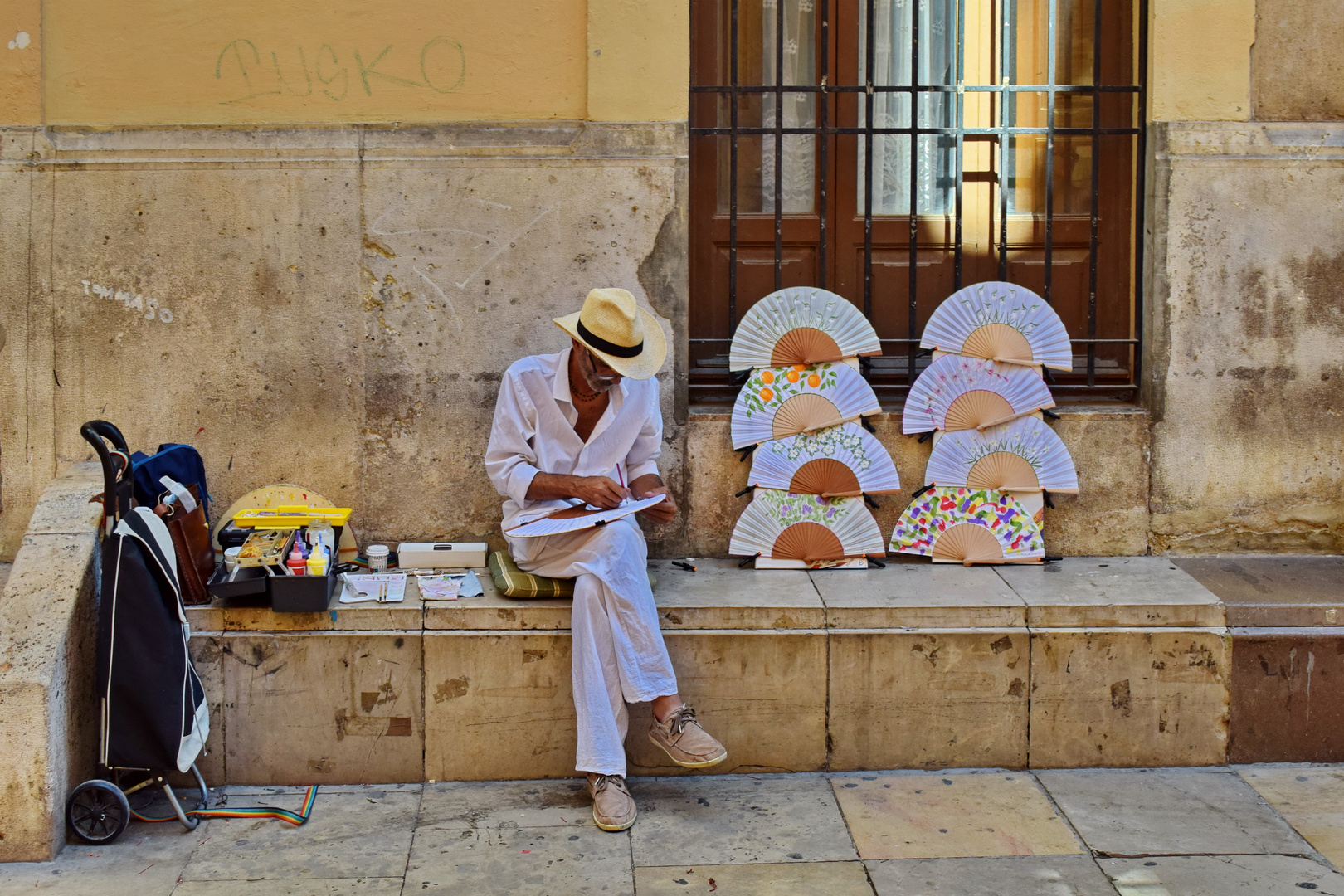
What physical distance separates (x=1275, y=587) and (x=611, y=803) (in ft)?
8.42

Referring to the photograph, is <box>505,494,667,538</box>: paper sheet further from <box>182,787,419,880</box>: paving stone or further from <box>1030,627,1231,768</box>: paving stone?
<box>1030,627,1231,768</box>: paving stone

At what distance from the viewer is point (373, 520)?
15.9ft

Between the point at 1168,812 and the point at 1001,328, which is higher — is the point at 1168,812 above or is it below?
below

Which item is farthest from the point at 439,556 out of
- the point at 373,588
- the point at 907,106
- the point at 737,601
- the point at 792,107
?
the point at 907,106

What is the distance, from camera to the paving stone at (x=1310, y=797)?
12.3 feet

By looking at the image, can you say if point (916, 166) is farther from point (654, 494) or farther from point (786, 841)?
point (786, 841)

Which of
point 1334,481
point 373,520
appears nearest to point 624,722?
point 373,520

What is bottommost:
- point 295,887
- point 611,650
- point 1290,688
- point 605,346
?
point 295,887

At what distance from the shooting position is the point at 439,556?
4.59 metres

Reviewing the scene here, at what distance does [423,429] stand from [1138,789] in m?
2.85

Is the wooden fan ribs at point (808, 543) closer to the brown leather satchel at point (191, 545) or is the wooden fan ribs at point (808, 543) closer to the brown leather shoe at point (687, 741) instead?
the brown leather shoe at point (687, 741)

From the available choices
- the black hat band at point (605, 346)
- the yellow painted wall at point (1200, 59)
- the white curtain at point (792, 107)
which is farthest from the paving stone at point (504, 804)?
the yellow painted wall at point (1200, 59)

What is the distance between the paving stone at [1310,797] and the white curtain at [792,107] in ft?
8.89

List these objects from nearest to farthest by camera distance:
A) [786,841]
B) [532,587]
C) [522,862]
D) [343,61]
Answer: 1. [522,862]
2. [786,841]
3. [532,587]
4. [343,61]
